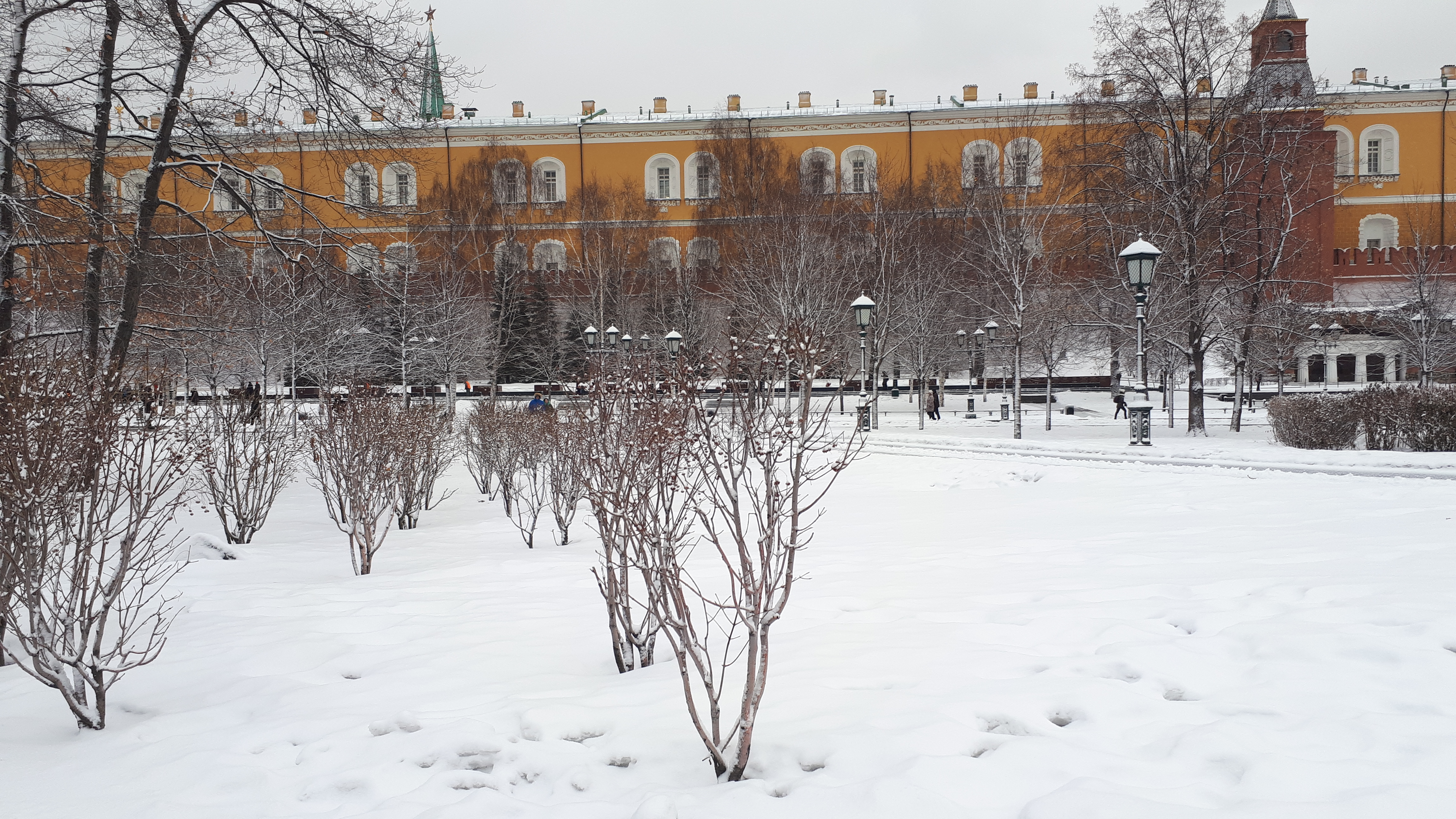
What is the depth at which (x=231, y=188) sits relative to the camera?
878cm

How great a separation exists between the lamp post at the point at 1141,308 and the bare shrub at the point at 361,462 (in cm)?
1034

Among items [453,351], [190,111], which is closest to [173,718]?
[190,111]

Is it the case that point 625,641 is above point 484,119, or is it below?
below

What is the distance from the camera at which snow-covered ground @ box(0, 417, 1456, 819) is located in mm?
3004

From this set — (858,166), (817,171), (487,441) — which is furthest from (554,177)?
(487,441)

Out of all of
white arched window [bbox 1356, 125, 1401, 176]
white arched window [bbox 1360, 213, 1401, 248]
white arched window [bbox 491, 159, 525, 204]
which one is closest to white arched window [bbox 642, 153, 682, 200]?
white arched window [bbox 491, 159, 525, 204]

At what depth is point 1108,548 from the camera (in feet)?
22.3

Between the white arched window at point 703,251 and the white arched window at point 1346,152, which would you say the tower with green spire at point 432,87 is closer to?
the white arched window at point 703,251

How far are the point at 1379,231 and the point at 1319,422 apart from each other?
3702cm

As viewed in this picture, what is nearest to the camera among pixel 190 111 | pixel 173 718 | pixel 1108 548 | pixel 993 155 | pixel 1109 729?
pixel 1109 729

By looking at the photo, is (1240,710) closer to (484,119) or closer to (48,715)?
(48,715)

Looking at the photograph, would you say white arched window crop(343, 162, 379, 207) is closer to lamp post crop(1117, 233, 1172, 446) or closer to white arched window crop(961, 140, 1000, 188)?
lamp post crop(1117, 233, 1172, 446)

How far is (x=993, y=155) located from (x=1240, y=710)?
37.1 metres

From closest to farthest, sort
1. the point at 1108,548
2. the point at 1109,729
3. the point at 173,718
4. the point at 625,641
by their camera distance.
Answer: the point at 1109,729, the point at 173,718, the point at 625,641, the point at 1108,548
